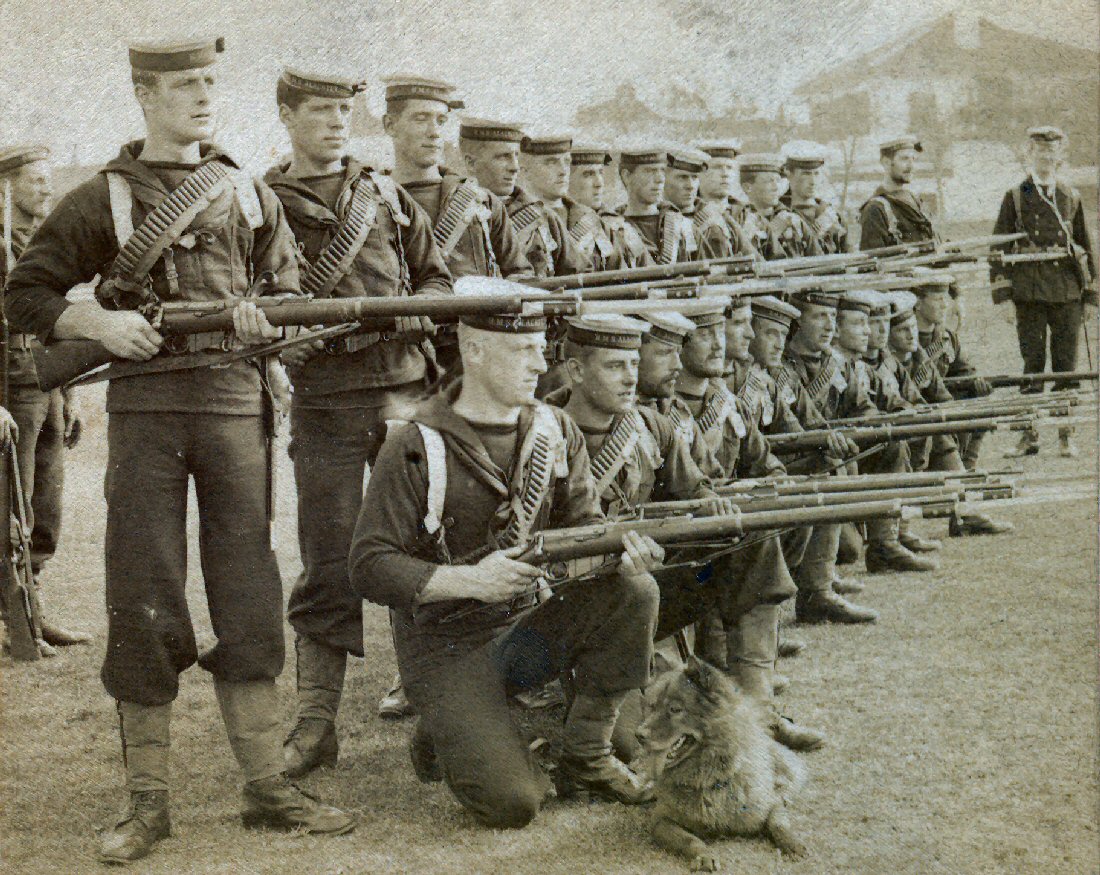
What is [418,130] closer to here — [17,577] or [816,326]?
[17,577]

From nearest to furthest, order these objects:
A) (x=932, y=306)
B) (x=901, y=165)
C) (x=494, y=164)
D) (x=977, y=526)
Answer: (x=494, y=164)
(x=901, y=165)
(x=977, y=526)
(x=932, y=306)

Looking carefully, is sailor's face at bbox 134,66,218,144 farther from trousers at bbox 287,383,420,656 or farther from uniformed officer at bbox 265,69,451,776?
trousers at bbox 287,383,420,656

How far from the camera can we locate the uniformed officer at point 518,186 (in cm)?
674

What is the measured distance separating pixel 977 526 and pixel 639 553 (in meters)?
4.90

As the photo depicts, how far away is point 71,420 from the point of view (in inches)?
265

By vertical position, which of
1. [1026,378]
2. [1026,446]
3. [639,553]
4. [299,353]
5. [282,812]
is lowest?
[282,812]

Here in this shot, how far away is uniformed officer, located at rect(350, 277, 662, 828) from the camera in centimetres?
470

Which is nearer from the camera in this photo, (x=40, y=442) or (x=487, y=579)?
(x=487, y=579)

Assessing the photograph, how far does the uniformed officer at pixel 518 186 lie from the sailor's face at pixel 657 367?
1.10 m

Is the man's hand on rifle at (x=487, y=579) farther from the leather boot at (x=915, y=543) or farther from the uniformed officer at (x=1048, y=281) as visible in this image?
the uniformed officer at (x=1048, y=281)

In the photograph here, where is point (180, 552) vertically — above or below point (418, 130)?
below

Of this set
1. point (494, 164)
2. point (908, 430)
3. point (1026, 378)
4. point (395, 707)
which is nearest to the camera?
point (395, 707)

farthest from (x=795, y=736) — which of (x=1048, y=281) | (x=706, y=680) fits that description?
(x=1048, y=281)

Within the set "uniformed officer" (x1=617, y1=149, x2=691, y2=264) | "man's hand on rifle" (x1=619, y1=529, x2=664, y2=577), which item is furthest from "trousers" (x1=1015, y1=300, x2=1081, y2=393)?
"man's hand on rifle" (x1=619, y1=529, x2=664, y2=577)
